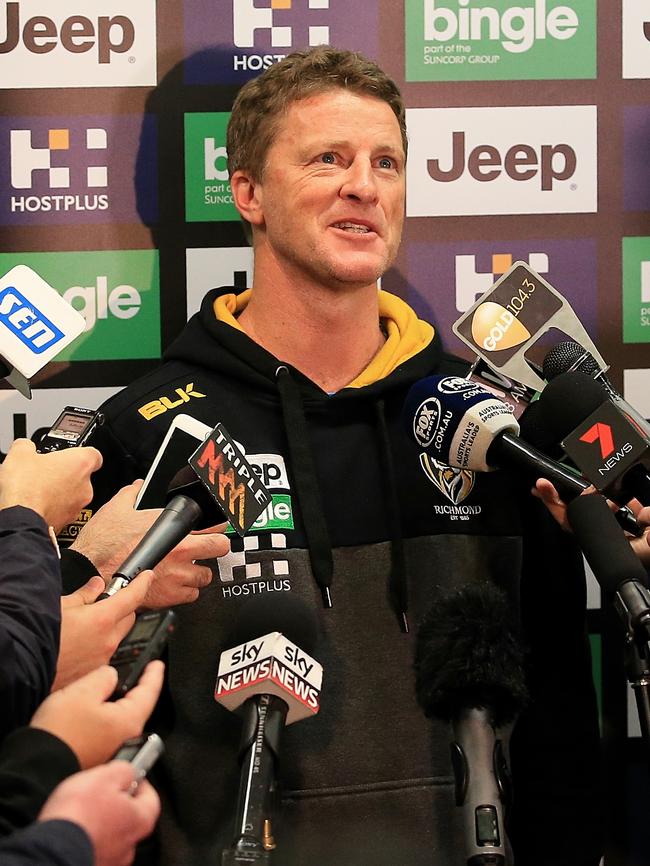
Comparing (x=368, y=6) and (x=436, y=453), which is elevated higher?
(x=368, y=6)

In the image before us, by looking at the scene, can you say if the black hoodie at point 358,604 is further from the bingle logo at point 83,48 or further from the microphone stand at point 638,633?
the microphone stand at point 638,633

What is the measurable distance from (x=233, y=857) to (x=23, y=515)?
50cm

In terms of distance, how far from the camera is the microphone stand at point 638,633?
150 centimetres

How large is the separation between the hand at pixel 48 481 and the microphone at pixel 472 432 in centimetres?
55

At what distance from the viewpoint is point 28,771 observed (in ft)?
4.17

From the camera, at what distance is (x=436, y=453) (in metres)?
2.01

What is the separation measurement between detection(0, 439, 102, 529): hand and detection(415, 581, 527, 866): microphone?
22.5 inches

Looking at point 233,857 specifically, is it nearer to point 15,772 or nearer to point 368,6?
point 15,772

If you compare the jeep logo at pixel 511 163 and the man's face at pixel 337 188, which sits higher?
the jeep logo at pixel 511 163

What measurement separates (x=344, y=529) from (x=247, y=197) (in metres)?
0.72

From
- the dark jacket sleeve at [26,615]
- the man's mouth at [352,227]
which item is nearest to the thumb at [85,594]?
the dark jacket sleeve at [26,615]

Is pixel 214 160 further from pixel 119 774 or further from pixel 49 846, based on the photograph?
pixel 49 846

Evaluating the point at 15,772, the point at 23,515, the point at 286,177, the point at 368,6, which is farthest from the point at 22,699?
the point at 368,6

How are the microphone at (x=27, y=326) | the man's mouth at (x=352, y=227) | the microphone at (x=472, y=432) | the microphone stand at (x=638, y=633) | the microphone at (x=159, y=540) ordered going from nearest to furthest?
the microphone stand at (x=638, y=633) → the microphone at (x=159, y=540) → the microphone at (x=472, y=432) → the microphone at (x=27, y=326) → the man's mouth at (x=352, y=227)
